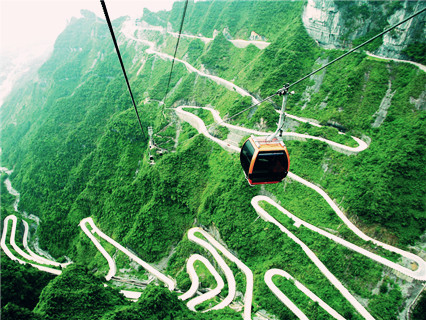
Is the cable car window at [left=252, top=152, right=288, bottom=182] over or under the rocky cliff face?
under

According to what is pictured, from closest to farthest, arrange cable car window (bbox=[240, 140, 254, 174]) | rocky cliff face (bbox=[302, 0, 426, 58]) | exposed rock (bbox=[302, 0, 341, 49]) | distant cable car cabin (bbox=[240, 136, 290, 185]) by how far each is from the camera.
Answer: distant cable car cabin (bbox=[240, 136, 290, 185]) < cable car window (bbox=[240, 140, 254, 174]) < rocky cliff face (bbox=[302, 0, 426, 58]) < exposed rock (bbox=[302, 0, 341, 49])

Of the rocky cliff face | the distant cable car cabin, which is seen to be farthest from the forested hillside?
the distant cable car cabin

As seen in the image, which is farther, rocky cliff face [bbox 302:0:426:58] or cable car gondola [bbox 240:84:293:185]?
rocky cliff face [bbox 302:0:426:58]

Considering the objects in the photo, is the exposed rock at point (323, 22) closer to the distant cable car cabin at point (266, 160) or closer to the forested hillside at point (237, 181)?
the forested hillside at point (237, 181)

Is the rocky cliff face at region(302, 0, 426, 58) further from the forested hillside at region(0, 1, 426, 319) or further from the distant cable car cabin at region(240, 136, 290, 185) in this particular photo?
the distant cable car cabin at region(240, 136, 290, 185)

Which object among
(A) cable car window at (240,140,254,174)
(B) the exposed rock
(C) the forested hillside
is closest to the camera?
(A) cable car window at (240,140,254,174)

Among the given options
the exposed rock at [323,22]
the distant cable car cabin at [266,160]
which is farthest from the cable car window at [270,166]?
the exposed rock at [323,22]

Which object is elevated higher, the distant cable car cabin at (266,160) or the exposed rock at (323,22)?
the exposed rock at (323,22)

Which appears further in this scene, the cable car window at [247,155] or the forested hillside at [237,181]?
the forested hillside at [237,181]
